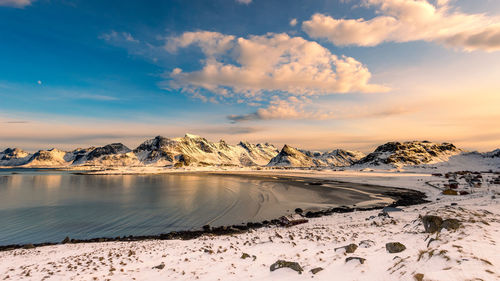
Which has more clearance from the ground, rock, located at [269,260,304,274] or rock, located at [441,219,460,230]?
rock, located at [441,219,460,230]

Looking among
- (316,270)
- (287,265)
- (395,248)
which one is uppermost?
(395,248)

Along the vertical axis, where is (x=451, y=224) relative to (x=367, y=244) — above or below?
above

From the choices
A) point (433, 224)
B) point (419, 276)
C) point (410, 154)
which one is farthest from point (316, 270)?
point (410, 154)

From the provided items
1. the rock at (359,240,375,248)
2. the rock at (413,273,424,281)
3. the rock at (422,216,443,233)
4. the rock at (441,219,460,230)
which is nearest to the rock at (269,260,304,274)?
the rock at (359,240,375,248)

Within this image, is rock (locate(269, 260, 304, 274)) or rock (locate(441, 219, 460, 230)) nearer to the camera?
rock (locate(269, 260, 304, 274))

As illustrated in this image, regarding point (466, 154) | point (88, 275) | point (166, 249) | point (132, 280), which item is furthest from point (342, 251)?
point (466, 154)

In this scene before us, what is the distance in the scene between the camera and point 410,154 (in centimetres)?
15150

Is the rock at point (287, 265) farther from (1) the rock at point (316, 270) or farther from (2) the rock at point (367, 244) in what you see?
(2) the rock at point (367, 244)

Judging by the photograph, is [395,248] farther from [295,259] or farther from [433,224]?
[295,259]

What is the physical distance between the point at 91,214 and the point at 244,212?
2098cm

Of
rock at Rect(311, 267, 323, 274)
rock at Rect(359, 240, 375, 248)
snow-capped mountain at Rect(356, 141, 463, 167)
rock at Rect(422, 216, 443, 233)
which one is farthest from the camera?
snow-capped mountain at Rect(356, 141, 463, 167)

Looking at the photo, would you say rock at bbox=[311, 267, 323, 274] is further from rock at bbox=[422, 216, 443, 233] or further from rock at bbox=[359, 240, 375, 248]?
rock at bbox=[422, 216, 443, 233]

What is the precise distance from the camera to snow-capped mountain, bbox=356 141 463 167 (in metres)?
138

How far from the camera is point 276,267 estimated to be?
9.98m
